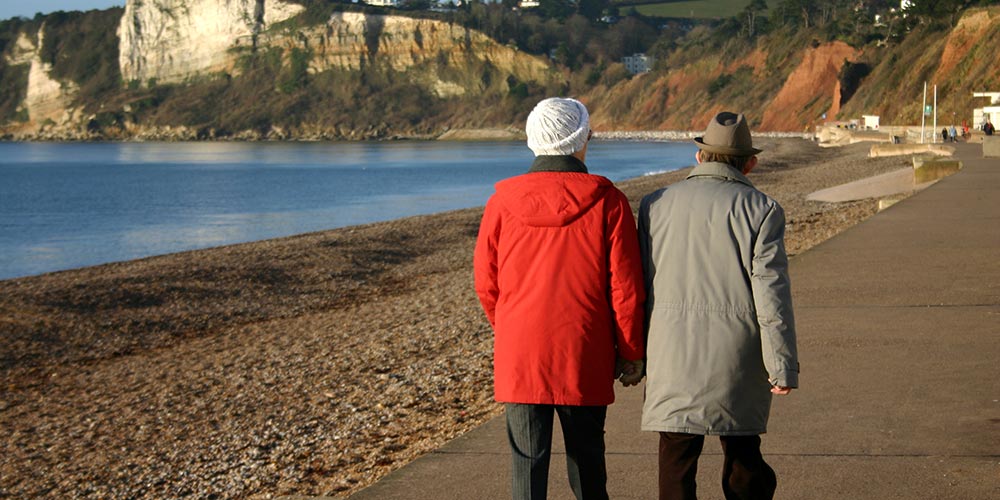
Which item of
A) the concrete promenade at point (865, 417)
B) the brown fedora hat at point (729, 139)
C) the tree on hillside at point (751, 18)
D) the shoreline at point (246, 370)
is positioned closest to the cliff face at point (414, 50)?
the tree on hillside at point (751, 18)

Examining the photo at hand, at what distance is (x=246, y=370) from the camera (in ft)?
36.8

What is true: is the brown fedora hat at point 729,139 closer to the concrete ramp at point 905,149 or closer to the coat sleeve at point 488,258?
the coat sleeve at point 488,258

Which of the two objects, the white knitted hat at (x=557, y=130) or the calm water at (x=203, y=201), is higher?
the white knitted hat at (x=557, y=130)

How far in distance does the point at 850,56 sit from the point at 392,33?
94.9 meters

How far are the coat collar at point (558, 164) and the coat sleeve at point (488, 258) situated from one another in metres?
0.20

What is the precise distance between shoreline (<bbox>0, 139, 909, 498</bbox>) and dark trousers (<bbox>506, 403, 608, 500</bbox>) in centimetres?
206

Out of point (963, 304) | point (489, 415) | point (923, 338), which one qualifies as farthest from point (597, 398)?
point (963, 304)

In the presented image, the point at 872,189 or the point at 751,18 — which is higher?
the point at 751,18

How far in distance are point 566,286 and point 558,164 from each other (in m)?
0.40

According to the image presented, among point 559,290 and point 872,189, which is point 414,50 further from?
point 559,290

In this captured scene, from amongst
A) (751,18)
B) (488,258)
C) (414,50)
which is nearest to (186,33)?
(414,50)

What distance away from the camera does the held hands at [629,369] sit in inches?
143

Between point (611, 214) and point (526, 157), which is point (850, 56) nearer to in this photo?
point (526, 157)

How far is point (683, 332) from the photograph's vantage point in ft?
11.7
